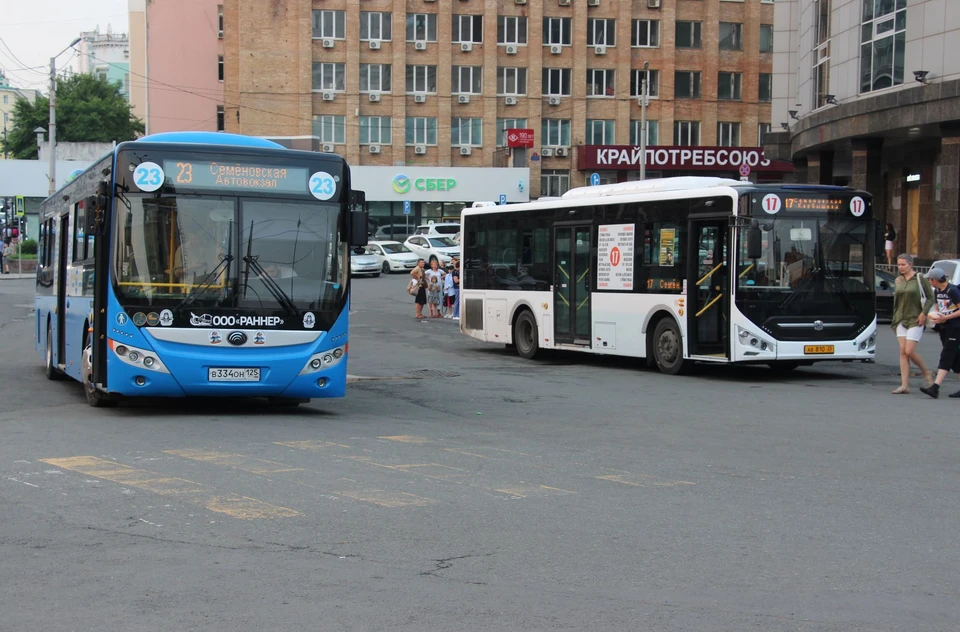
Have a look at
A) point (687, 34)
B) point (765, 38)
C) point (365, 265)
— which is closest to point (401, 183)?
point (365, 265)

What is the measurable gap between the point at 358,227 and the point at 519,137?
56.8m

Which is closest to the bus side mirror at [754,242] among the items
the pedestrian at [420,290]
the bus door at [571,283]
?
the bus door at [571,283]

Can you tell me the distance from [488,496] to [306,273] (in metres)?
4.83

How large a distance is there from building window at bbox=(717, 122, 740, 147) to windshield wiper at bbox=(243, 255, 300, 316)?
210ft

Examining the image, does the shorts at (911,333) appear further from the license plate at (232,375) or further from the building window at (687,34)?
the building window at (687,34)

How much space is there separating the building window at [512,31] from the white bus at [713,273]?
50.2 meters

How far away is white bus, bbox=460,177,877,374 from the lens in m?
17.6

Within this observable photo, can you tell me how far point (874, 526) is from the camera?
7.65 meters

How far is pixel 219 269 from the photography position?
12.2 m

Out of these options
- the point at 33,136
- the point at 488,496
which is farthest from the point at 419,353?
the point at 33,136

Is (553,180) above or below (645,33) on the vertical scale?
below

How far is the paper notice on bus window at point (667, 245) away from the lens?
18.8m

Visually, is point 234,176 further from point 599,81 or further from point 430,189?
point 599,81

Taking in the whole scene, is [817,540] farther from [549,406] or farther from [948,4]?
[948,4]
